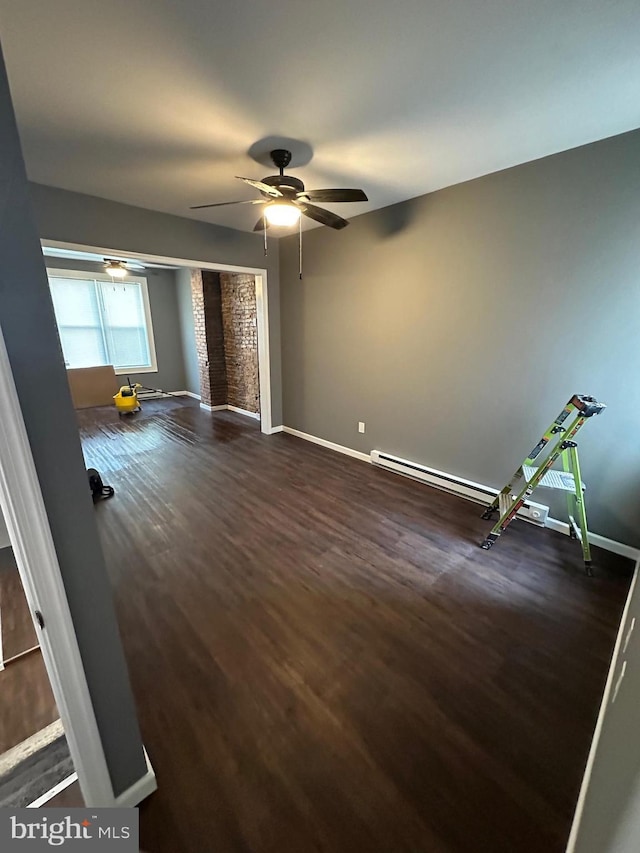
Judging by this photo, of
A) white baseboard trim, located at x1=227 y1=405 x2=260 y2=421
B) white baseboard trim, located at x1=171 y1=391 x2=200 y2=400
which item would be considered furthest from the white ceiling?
white baseboard trim, located at x1=171 y1=391 x2=200 y2=400

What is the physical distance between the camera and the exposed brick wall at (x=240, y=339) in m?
5.46

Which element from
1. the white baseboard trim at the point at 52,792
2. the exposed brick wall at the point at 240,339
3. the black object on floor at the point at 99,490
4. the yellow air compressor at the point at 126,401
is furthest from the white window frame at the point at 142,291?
the white baseboard trim at the point at 52,792

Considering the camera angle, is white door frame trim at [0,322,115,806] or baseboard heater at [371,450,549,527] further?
baseboard heater at [371,450,549,527]

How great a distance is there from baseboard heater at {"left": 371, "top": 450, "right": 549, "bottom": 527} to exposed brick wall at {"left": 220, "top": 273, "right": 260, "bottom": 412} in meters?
2.78

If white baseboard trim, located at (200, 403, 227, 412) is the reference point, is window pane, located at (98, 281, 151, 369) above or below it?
above

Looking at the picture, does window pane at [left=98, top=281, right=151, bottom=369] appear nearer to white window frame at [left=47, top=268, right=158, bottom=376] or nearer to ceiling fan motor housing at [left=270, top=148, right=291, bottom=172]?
white window frame at [left=47, top=268, right=158, bottom=376]

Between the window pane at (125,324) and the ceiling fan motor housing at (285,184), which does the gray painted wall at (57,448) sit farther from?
the window pane at (125,324)

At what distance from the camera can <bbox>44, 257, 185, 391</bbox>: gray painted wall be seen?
6949 mm

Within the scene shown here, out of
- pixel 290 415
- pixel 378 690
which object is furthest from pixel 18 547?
pixel 290 415

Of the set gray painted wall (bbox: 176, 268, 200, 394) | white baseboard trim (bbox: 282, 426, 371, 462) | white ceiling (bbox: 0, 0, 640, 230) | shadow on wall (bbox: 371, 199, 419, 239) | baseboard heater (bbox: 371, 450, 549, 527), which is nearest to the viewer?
white ceiling (bbox: 0, 0, 640, 230)

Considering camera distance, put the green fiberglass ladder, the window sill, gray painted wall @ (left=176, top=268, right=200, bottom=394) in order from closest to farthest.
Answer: the green fiberglass ladder < the window sill < gray painted wall @ (left=176, top=268, right=200, bottom=394)

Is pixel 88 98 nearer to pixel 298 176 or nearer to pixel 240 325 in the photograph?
pixel 298 176

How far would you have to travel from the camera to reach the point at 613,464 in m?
2.37

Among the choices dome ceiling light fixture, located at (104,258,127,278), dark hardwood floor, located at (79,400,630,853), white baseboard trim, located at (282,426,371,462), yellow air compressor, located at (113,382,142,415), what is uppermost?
dome ceiling light fixture, located at (104,258,127,278)
